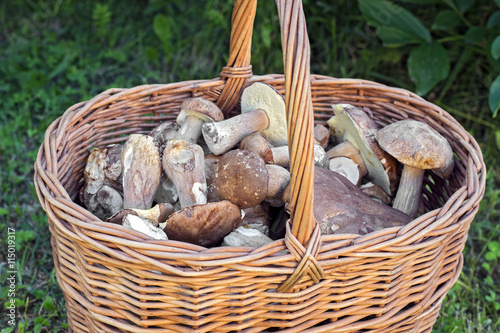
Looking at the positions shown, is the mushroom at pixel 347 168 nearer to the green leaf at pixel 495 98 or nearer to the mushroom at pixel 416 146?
the mushroom at pixel 416 146

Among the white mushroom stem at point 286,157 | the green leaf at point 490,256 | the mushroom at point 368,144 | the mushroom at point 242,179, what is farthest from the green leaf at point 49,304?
the green leaf at point 490,256

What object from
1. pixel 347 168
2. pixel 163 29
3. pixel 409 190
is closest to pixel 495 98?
pixel 409 190

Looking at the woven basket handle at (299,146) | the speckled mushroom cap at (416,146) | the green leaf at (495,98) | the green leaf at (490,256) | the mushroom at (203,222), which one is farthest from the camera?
the green leaf at (490,256)

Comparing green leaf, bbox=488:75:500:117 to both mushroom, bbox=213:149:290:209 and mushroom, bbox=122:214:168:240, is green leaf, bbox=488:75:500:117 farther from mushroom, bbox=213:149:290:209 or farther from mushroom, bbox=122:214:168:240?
mushroom, bbox=122:214:168:240

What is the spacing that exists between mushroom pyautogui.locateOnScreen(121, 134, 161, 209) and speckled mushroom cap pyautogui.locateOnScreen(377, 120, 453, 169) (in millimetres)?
698

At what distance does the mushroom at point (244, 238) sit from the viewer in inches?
45.3

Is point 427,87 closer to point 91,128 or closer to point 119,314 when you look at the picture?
point 91,128

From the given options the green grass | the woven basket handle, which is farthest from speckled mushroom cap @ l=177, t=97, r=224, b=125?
the green grass

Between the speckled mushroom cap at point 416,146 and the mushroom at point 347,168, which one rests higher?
the speckled mushroom cap at point 416,146

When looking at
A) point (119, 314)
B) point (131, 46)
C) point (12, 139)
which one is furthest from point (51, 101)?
point (119, 314)

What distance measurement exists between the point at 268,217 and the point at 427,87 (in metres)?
1.50

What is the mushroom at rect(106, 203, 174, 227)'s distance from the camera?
3.78ft

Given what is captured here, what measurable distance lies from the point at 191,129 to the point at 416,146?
0.73m

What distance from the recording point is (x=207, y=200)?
1349 millimetres
